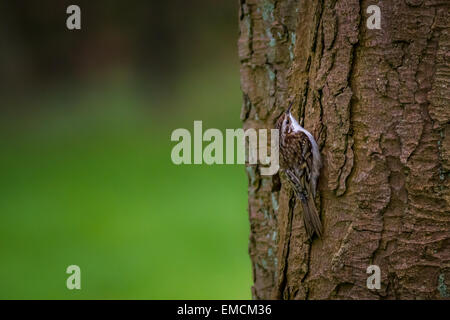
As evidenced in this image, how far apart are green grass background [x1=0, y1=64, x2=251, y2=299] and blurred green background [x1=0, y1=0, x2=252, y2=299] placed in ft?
0.07

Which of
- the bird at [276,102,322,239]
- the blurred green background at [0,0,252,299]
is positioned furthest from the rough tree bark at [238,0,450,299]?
the blurred green background at [0,0,252,299]

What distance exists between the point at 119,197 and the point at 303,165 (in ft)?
17.3

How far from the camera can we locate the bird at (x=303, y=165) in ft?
10.1

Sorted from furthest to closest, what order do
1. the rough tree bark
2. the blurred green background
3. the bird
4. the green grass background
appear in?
the blurred green background → the green grass background → the bird → the rough tree bark

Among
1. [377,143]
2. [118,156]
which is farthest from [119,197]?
[377,143]

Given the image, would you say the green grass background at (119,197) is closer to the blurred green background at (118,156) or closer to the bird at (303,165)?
the blurred green background at (118,156)

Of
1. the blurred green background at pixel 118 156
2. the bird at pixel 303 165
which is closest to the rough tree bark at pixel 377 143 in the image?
the bird at pixel 303 165

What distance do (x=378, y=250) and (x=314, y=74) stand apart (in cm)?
100

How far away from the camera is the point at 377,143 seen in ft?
9.48

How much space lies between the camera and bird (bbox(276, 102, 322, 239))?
309 cm

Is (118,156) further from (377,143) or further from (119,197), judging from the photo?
(377,143)

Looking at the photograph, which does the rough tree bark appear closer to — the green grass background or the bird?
the bird

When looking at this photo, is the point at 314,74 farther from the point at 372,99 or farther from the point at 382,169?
the point at 382,169

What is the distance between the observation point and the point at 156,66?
36.9 ft
